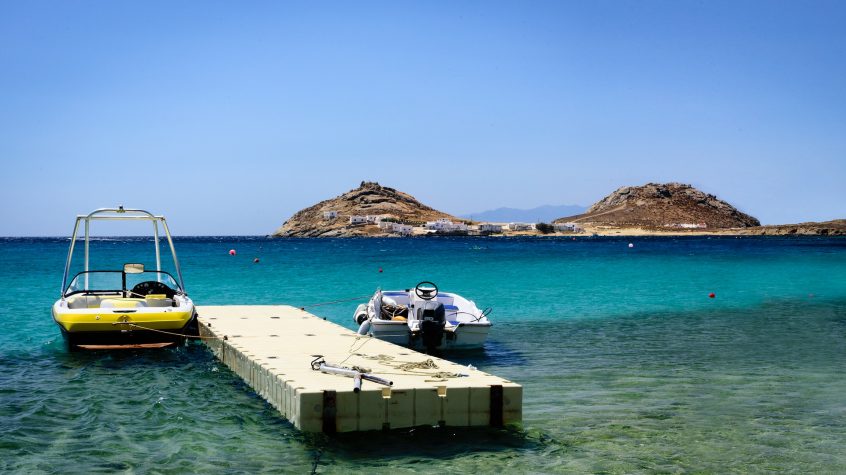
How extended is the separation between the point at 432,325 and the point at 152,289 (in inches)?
288

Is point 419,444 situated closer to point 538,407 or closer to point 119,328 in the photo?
point 538,407

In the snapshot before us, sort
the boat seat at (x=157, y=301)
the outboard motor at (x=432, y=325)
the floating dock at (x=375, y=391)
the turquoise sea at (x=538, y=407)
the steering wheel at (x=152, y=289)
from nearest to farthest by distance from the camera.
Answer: the turquoise sea at (x=538, y=407) → the floating dock at (x=375, y=391) → the outboard motor at (x=432, y=325) → the boat seat at (x=157, y=301) → the steering wheel at (x=152, y=289)

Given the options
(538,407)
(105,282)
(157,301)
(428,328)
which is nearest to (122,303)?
(157,301)

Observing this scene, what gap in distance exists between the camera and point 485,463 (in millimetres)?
9891

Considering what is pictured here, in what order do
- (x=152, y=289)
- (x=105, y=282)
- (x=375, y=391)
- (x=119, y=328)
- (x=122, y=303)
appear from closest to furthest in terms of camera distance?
(x=375, y=391)
(x=119, y=328)
(x=122, y=303)
(x=152, y=289)
(x=105, y=282)

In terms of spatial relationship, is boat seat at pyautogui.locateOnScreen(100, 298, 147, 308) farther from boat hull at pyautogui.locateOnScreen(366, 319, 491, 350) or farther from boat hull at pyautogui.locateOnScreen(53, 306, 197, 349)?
boat hull at pyautogui.locateOnScreen(366, 319, 491, 350)

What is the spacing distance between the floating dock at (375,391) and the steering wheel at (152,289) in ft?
17.2

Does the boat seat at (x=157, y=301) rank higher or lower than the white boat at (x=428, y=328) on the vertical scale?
higher

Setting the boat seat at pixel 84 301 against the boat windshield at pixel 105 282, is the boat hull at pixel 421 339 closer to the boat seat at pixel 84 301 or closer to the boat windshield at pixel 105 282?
the boat windshield at pixel 105 282

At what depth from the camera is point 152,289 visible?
65.3 feet

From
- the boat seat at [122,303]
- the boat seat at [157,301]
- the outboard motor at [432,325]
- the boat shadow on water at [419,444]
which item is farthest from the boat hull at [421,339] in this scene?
the boat shadow on water at [419,444]

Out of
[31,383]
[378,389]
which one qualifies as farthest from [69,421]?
[378,389]

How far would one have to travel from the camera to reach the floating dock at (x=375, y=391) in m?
10.6

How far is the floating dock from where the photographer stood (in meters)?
10.6
